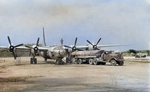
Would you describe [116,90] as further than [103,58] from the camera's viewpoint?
No

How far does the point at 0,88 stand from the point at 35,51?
2186 centimetres

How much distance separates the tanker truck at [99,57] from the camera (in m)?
28.1

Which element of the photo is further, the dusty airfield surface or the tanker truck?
the tanker truck

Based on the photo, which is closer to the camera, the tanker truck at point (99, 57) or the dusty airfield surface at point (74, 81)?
the dusty airfield surface at point (74, 81)

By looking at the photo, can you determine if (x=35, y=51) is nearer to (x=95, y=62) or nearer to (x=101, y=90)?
(x=95, y=62)

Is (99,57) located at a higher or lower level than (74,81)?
higher

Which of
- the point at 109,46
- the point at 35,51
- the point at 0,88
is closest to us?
the point at 0,88

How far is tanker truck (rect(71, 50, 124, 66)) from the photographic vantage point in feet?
92.1

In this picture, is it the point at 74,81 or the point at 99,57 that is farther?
the point at 99,57

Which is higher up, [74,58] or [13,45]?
[13,45]

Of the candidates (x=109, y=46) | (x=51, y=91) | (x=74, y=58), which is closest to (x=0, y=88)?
(x=51, y=91)

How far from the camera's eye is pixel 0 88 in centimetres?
1066

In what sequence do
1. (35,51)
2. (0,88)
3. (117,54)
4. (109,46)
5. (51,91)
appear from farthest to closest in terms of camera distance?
(109,46), (35,51), (117,54), (0,88), (51,91)

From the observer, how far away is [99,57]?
30.1 m
